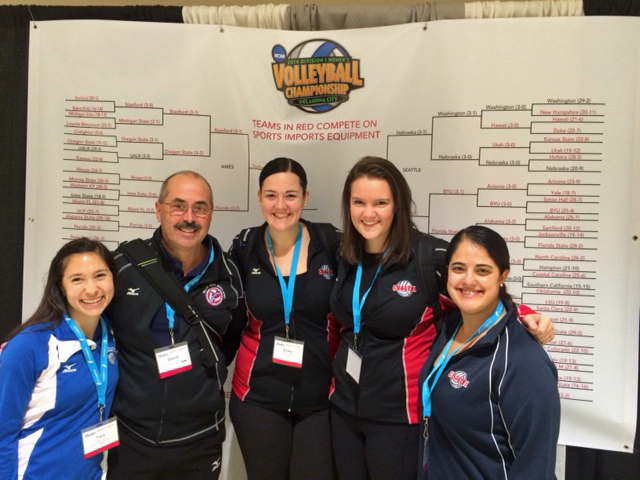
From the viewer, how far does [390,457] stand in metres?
1.71

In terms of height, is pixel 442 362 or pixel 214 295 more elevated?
pixel 214 295

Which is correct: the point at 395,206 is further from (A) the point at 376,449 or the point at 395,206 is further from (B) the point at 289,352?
(A) the point at 376,449

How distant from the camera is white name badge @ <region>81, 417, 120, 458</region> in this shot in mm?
1564

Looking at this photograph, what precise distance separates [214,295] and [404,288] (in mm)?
753

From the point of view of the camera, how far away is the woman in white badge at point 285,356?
1887 millimetres

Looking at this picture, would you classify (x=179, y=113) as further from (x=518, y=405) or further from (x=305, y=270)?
(x=518, y=405)

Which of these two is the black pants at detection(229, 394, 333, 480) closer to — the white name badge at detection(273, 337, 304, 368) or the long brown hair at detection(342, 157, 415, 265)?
the white name badge at detection(273, 337, 304, 368)

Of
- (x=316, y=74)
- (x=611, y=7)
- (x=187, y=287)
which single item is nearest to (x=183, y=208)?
(x=187, y=287)

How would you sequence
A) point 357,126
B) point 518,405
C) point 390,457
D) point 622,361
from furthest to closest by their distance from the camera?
point 357,126 → point 622,361 → point 390,457 → point 518,405

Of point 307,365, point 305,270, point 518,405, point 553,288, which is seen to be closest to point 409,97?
point 305,270

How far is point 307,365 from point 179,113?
1.48m

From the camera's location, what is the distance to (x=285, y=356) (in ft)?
6.11

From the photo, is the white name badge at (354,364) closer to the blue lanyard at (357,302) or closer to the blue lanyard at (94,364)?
the blue lanyard at (357,302)

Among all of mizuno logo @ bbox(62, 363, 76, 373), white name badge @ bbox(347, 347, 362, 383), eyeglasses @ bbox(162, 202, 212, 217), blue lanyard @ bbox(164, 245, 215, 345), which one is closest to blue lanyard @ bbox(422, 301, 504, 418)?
white name badge @ bbox(347, 347, 362, 383)
